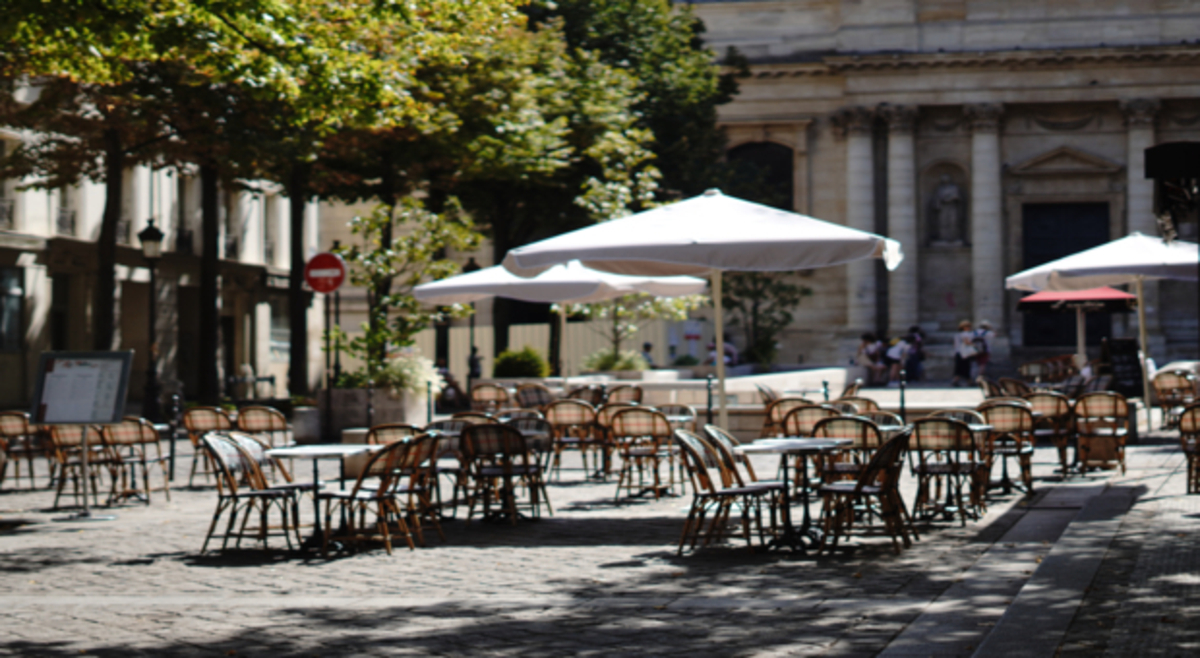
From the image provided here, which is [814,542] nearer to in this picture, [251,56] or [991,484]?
[991,484]

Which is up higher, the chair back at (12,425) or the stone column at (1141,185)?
the stone column at (1141,185)

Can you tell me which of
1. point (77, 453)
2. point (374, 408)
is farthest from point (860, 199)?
point (77, 453)

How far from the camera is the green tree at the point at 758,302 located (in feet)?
132

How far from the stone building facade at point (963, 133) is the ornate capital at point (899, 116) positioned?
5cm

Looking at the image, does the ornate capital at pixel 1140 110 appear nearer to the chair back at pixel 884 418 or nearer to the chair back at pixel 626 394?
the chair back at pixel 626 394

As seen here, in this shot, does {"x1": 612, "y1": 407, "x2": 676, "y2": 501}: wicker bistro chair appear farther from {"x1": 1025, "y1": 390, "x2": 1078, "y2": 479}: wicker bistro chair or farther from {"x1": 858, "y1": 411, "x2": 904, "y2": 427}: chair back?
{"x1": 1025, "y1": 390, "x2": 1078, "y2": 479}: wicker bistro chair

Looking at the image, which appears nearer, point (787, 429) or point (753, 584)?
point (753, 584)

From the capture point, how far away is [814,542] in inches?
402

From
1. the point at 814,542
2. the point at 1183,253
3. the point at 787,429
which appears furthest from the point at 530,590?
the point at 1183,253

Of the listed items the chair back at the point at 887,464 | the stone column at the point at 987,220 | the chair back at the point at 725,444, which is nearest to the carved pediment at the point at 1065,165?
the stone column at the point at 987,220

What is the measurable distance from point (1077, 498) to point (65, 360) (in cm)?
964

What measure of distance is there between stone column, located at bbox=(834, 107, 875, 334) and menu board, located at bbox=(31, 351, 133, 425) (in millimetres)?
35466

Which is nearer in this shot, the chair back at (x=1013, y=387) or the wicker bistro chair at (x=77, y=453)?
the wicker bistro chair at (x=77, y=453)

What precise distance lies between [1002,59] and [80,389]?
37839 millimetres
